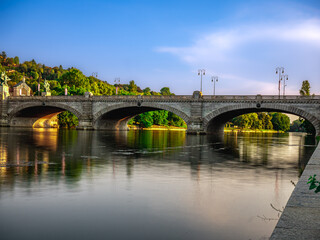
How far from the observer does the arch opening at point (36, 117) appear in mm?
85463

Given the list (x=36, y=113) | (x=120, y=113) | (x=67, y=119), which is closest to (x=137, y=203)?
(x=120, y=113)

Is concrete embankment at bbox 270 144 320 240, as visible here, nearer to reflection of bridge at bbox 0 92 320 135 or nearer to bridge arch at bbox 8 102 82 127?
reflection of bridge at bbox 0 92 320 135

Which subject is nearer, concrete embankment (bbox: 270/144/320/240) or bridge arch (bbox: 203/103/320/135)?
concrete embankment (bbox: 270/144/320/240)

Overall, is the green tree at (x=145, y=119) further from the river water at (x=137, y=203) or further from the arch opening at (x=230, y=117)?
the river water at (x=137, y=203)

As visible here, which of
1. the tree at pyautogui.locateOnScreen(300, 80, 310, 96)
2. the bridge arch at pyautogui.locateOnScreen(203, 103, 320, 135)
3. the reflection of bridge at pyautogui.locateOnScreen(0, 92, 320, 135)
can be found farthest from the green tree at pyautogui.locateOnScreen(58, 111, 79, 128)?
the tree at pyautogui.locateOnScreen(300, 80, 310, 96)

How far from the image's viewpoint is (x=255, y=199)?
32.8 ft

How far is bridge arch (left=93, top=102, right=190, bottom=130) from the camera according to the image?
70.5 metres

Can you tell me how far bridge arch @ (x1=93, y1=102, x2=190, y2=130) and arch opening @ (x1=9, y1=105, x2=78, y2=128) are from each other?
11.2m

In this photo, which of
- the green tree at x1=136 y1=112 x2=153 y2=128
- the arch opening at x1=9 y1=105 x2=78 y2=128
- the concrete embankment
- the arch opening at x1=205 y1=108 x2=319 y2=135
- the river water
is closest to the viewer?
the concrete embankment

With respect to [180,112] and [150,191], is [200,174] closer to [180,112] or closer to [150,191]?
[150,191]

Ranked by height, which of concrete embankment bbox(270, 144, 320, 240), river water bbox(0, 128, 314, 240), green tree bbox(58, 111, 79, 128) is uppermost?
green tree bbox(58, 111, 79, 128)

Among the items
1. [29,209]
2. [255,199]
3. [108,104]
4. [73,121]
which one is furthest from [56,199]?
[73,121]

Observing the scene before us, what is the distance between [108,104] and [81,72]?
5303 centimetres

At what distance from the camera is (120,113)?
82.9 meters
